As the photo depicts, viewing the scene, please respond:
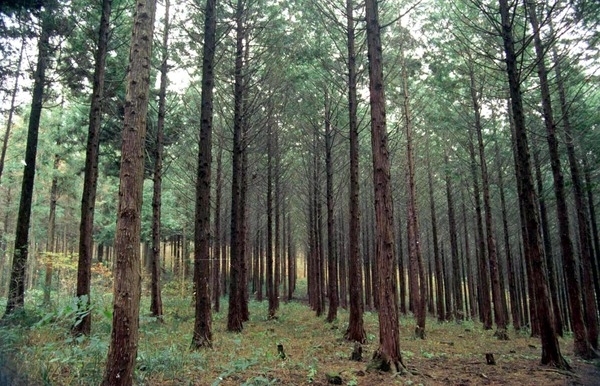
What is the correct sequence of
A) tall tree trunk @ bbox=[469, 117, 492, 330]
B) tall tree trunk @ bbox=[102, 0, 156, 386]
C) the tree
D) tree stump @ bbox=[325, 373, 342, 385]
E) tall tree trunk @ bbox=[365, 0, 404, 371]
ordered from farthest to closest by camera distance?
tall tree trunk @ bbox=[469, 117, 492, 330]
the tree
tall tree trunk @ bbox=[365, 0, 404, 371]
tree stump @ bbox=[325, 373, 342, 385]
tall tree trunk @ bbox=[102, 0, 156, 386]

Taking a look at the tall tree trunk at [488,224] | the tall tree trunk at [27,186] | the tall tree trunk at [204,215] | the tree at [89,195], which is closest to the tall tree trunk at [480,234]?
the tall tree trunk at [488,224]

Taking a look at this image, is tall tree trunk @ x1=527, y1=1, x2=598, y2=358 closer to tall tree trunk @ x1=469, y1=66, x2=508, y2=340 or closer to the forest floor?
the forest floor

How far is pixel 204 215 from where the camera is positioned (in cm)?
813

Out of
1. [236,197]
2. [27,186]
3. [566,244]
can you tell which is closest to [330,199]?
[236,197]

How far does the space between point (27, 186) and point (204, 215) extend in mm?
6052

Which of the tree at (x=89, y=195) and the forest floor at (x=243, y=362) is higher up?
the tree at (x=89, y=195)

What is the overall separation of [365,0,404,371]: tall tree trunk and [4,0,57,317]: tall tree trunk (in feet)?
25.2

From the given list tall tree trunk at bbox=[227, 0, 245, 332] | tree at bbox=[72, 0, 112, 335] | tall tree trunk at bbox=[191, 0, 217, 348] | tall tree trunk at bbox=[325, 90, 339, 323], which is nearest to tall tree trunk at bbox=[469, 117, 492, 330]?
tall tree trunk at bbox=[325, 90, 339, 323]

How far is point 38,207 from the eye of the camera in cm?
2108

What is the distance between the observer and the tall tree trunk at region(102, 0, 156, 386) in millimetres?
4172

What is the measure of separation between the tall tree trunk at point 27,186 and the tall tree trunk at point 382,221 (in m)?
7.68

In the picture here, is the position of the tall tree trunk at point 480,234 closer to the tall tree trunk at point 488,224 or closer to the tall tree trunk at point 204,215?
the tall tree trunk at point 488,224

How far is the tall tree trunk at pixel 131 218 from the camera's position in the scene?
417 cm

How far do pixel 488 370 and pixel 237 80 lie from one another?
35.7 feet
